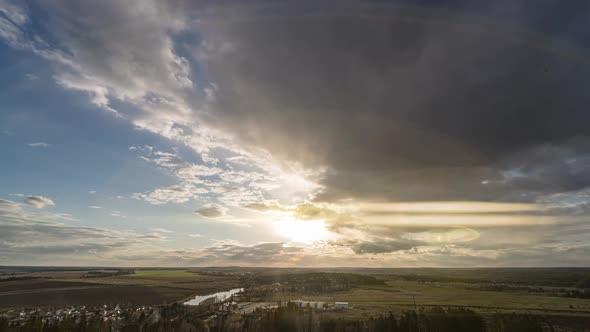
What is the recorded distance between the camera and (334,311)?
370 feet

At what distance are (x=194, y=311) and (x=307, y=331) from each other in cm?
4251

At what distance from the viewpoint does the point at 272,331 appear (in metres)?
84.6

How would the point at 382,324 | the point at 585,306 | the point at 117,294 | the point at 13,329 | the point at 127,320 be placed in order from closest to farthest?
1. the point at 13,329
2. the point at 382,324
3. the point at 127,320
4. the point at 585,306
5. the point at 117,294

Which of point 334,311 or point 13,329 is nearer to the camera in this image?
point 13,329

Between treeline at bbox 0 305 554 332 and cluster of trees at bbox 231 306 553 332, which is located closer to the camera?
treeline at bbox 0 305 554 332

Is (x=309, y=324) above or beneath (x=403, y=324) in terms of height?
beneath

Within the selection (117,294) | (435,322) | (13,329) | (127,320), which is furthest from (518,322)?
(117,294)

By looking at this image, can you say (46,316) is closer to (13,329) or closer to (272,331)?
(13,329)

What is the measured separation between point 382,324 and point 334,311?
1282 inches

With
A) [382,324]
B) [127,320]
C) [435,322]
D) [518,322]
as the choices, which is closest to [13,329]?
[127,320]

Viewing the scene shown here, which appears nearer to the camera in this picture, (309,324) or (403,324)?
(403,324)

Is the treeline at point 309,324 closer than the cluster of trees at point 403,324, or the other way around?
the treeline at point 309,324

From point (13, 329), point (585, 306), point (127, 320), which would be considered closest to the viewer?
point (13, 329)

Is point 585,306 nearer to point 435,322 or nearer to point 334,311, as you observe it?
point 435,322
